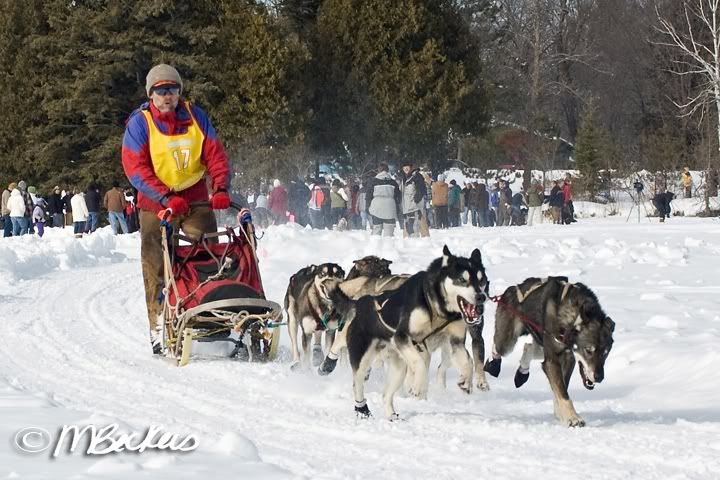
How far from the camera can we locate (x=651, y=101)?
44.9 meters

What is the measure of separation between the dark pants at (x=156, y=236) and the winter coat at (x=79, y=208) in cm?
1735

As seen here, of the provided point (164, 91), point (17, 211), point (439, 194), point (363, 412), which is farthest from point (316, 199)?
point (363, 412)

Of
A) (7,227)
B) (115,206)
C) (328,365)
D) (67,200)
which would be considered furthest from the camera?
(67,200)

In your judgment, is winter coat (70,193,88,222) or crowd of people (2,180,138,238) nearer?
crowd of people (2,180,138,238)

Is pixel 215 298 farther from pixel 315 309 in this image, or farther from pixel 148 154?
pixel 148 154

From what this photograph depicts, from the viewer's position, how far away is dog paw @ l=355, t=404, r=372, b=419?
6027 millimetres

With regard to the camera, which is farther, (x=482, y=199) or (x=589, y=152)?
(x=589, y=152)

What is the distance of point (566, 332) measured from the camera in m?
6.18

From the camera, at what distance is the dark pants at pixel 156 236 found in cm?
802

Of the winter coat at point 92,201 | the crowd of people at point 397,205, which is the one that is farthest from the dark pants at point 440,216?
the winter coat at point 92,201

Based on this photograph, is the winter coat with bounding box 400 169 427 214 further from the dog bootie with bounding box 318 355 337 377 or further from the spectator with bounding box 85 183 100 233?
the dog bootie with bounding box 318 355 337 377

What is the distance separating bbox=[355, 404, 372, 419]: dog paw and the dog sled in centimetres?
163

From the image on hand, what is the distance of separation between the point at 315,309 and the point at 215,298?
0.89 metres

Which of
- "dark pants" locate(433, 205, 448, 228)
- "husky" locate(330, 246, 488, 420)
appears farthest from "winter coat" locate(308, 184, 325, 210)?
"husky" locate(330, 246, 488, 420)
